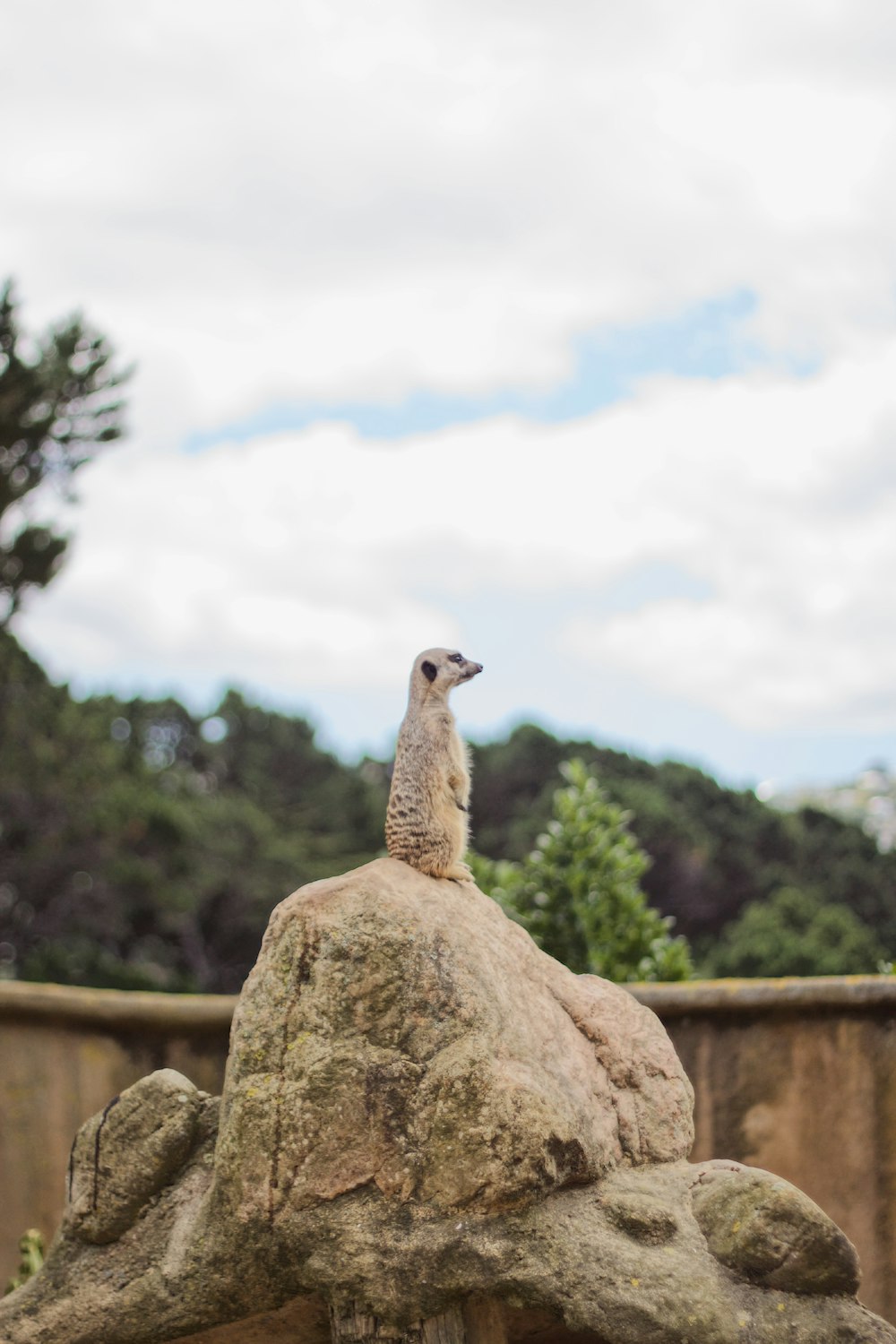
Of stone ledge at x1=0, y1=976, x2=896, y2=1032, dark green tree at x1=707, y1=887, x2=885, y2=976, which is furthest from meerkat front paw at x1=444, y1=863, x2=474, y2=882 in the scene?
dark green tree at x1=707, y1=887, x2=885, y2=976

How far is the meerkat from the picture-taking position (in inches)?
209

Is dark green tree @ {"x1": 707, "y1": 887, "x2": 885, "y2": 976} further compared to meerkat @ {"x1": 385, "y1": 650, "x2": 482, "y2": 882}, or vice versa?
dark green tree @ {"x1": 707, "y1": 887, "x2": 885, "y2": 976}

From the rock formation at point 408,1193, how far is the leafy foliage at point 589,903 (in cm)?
379

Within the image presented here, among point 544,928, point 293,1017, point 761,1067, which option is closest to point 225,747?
point 544,928

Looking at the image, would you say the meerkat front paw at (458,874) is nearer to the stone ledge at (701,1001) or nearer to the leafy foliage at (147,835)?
the stone ledge at (701,1001)

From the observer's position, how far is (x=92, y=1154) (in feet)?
17.2

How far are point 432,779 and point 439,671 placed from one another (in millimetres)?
442

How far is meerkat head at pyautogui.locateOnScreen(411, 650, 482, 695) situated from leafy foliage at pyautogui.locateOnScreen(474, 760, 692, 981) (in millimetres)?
3853

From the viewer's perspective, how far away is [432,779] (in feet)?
17.5

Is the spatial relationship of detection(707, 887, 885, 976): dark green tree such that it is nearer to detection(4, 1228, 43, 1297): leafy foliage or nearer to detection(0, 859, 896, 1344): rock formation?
detection(4, 1228, 43, 1297): leafy foliage

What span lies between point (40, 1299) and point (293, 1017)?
4.86ft

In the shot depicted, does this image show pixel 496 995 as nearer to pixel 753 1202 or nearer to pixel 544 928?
pixel 753 1202

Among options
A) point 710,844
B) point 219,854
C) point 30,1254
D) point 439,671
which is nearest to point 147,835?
point 219,854

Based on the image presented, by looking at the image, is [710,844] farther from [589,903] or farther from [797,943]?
[589,903]
